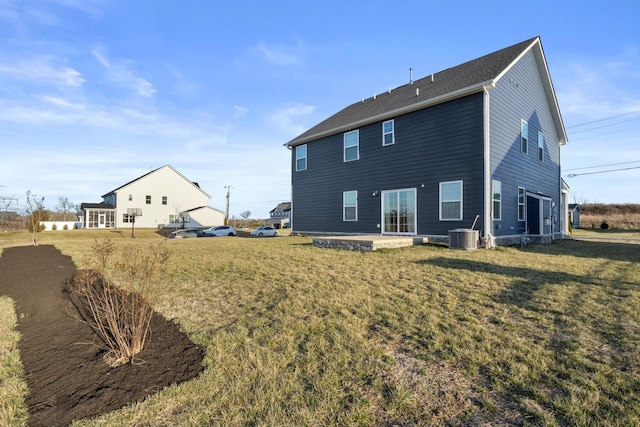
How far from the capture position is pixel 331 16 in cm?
1198

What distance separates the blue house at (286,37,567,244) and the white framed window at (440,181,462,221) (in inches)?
1.5

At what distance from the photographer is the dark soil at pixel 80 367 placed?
2.61m

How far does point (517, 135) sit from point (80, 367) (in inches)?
640

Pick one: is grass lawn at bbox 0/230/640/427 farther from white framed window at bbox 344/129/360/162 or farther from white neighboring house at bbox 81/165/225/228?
white neighboring house at bbox 81/165/225/228

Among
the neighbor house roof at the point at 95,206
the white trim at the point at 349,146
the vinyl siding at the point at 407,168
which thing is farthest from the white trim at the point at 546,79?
the neighbor house roof at the point at 95,206

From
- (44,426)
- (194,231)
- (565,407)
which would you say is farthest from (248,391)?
(194,231)

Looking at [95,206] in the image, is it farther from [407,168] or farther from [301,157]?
[407,168]

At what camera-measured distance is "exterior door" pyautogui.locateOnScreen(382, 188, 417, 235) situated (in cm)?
1363

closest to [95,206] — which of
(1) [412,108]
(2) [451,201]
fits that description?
(1) [412,108]

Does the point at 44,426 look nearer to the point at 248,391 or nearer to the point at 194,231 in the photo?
the point at 248,391

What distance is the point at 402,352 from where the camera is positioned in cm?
326

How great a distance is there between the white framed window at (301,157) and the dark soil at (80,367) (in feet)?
49.7

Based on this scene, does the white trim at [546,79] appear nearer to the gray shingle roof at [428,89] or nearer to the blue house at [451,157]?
the blue house at [451,157]

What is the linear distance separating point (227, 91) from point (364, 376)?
56.3ft
